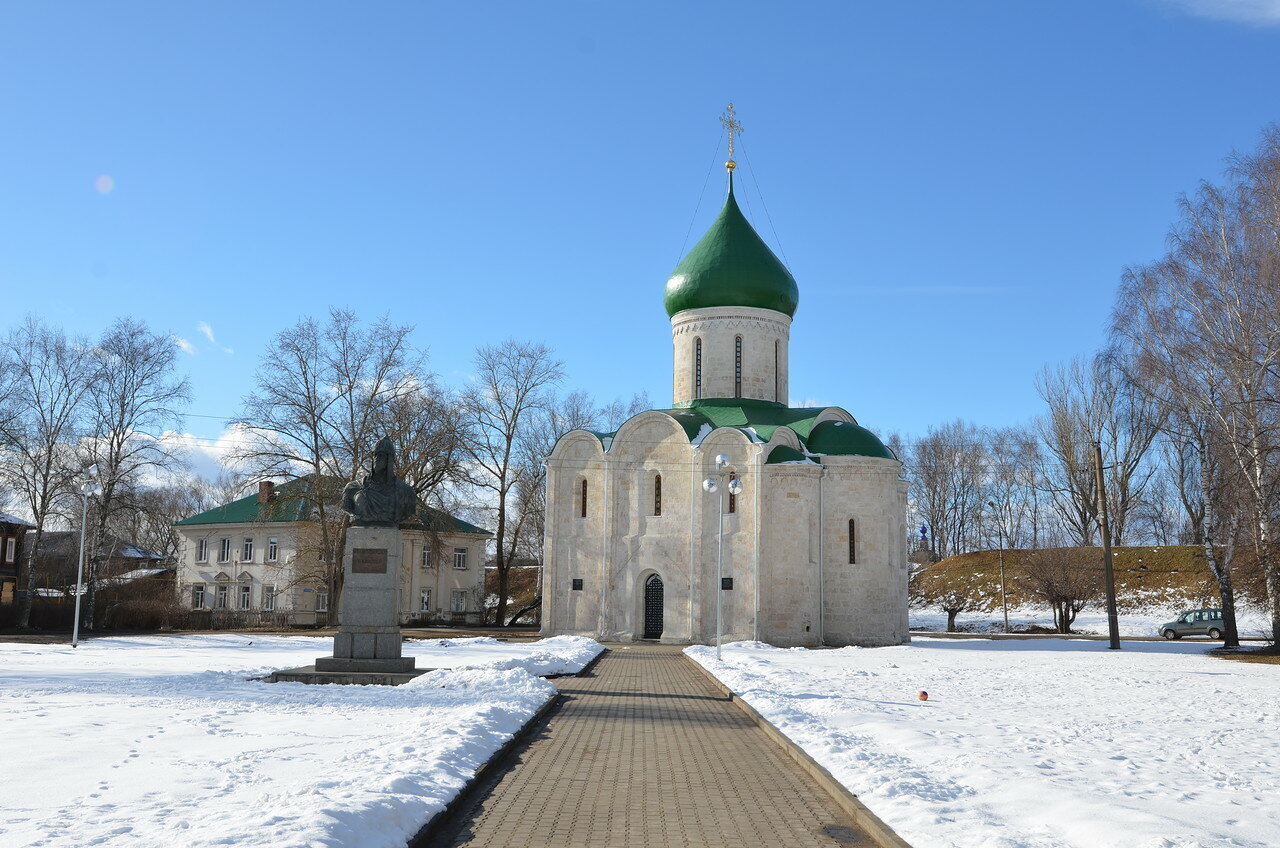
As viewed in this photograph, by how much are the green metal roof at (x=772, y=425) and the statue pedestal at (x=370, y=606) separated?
1719 centimetres

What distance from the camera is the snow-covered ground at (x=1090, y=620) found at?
137ft

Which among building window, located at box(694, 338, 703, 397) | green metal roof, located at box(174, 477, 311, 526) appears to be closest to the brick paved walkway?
building window, located at box(694, 338, 703, 397)

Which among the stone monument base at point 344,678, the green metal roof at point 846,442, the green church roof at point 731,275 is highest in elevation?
the green church roof at point 731,275

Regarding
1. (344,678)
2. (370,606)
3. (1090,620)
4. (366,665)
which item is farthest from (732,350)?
(1090,620)

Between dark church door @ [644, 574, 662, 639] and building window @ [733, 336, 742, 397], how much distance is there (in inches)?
276

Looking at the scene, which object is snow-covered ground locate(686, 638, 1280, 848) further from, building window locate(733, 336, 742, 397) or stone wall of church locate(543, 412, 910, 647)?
building window locate(733, 336, 742, 397)

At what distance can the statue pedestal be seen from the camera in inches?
635

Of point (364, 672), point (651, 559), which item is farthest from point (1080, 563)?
point (364, 672)

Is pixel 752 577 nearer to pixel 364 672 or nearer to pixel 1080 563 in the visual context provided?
pixel 364 672

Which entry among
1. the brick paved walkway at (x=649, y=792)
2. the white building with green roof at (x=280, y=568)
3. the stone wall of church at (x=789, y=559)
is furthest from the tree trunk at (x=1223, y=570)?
the white building with green roof at (x=280, y=568)

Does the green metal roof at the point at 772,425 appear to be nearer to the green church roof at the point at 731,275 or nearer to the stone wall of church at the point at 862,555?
the stone wall of church at the point at 862,555

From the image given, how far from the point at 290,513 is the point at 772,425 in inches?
942

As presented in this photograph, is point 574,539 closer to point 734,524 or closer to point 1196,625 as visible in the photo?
point 734,524

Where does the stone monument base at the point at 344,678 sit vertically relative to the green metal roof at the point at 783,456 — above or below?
below
